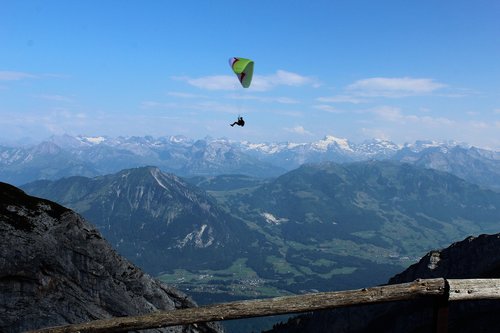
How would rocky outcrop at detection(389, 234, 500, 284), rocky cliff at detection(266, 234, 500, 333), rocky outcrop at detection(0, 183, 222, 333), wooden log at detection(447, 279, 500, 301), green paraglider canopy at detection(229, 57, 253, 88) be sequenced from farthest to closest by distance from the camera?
rocky outcrop at detection(389, 234, 500, 284)
rocky cliff at detection(266, 234, 500, 333)
green paraglider canopy at detection(229, 57, 253, 88)
rocky outcrop at detection(0, 183, 222, 333)
wooden log at detection(447, 279, 500, 301)

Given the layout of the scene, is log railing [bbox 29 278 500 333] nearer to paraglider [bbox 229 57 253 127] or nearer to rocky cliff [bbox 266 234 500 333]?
→ paraglider [bbox 229 57 253 127]

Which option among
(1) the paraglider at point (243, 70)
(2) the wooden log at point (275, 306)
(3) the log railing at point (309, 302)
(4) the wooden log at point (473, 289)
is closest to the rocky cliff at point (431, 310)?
(1) the paraglider at point (243, 70)

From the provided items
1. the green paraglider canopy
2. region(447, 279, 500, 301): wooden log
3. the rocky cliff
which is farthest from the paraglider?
the rocky cliff

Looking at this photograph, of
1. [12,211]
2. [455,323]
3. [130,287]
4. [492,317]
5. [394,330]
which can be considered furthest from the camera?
[394,330]

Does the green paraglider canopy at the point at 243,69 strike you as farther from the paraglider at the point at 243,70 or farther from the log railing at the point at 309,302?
the log railing at the point at 309,302

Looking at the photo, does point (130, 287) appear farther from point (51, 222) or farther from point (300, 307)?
point (300, 307)

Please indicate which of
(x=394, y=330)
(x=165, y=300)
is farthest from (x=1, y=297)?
(x=394, y=330)

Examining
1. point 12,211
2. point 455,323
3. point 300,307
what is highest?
point 300,307
